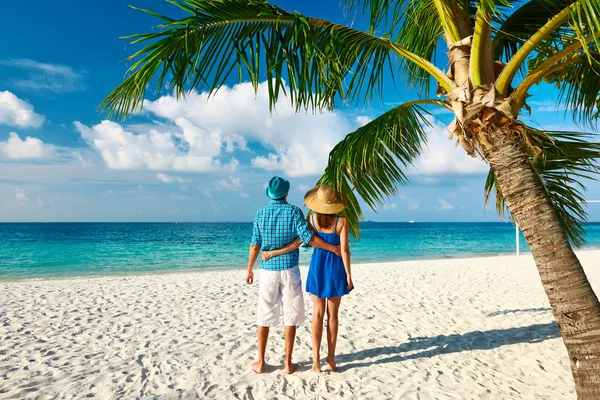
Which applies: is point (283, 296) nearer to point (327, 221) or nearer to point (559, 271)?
point (327, 221)

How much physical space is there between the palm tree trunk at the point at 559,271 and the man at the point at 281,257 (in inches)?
56.1

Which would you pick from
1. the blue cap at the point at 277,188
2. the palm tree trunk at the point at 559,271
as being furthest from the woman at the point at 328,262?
the palm tree trunk at the point at 559,271

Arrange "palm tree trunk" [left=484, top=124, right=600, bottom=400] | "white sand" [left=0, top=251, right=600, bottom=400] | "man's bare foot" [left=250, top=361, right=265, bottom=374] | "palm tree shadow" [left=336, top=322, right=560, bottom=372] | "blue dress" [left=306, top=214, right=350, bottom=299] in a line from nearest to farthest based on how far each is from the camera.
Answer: "palm tree trunk" [left=484, top=124, right=600, bottom=400], "white sand" [left=0, top=251, right=600, bottom=400], "blue dress" [left=306, top=214, right=350, bottom=299], "man's bare foot" [left=250, top=361, right=265, bottom=374], "palm tree shadow" [left=336, top=322, right=560, bottom=372]

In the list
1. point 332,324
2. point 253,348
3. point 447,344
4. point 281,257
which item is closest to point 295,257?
point 281,257

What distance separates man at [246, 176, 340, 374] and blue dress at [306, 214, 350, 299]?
0.08 m

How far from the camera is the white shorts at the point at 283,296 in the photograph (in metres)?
3.26

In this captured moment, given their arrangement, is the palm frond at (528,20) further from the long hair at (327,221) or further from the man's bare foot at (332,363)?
the man's bare foot at (332,363)

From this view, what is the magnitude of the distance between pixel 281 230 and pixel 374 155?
3.99 ft

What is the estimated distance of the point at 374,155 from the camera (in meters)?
3.79

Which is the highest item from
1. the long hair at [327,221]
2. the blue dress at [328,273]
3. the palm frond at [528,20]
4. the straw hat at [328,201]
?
the palm frond at [528,20]

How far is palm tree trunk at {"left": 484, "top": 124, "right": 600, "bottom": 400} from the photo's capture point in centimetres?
228

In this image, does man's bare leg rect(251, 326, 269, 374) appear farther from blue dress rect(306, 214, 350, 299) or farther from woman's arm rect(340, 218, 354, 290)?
woman's arm rect(340, 218, 354, 290)

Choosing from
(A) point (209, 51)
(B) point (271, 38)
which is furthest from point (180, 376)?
(B) point (271, 38)

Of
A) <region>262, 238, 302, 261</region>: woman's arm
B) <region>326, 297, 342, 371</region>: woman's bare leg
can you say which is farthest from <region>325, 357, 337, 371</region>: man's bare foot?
<region>262, 238, 302, 261</region>: woman's arm
